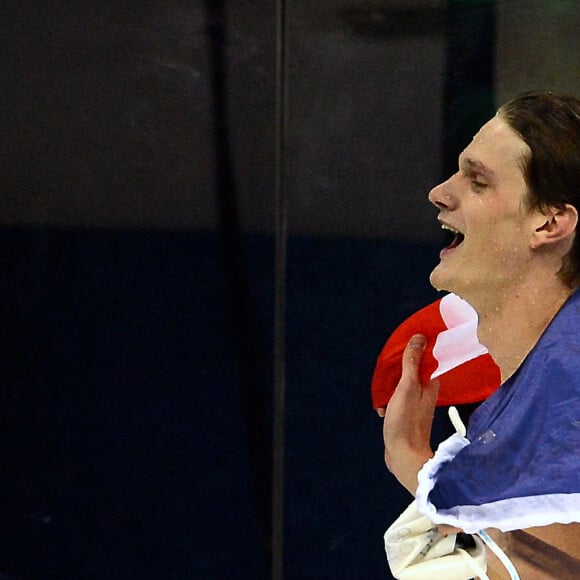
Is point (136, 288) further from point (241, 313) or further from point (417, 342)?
point (417, 342)

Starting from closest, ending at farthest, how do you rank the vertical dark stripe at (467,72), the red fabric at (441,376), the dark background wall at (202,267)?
the red fabric at (441,376) < the vertical dark stripe at (467,72) < the dark background wall at (202,267)

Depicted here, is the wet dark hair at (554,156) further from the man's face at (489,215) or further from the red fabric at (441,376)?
the red fabric at (441,376)

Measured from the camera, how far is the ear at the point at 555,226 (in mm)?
1342

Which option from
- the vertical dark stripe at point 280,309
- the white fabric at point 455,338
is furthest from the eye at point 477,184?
the vertical dark stripe at point 280,309

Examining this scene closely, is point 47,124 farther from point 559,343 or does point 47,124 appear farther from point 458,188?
point 559,343

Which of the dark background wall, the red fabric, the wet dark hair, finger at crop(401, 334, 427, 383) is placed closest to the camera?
the wet dark hair

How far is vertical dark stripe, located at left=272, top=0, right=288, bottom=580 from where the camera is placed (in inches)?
102

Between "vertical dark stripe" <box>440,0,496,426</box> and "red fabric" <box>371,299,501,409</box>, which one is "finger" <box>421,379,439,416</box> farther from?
"vertical dark stripe" <box>440,0,496,426</box>

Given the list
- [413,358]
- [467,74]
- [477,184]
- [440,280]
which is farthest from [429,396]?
[467,74]

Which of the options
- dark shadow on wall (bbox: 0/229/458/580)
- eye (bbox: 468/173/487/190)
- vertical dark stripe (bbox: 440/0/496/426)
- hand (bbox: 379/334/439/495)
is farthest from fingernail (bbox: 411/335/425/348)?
dark shadow on wall (bbox: 0/229/458/580)

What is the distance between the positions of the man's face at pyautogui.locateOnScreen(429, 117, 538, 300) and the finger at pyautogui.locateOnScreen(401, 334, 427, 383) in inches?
6.1

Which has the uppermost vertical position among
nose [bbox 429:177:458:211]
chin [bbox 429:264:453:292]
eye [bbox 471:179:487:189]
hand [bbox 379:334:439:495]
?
eye [bbox 471:179:487:189]

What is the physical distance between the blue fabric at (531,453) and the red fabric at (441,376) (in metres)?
0.27

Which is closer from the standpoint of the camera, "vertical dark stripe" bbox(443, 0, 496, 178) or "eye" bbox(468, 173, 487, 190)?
"eye" bbox(468, 173, 487, 190)
